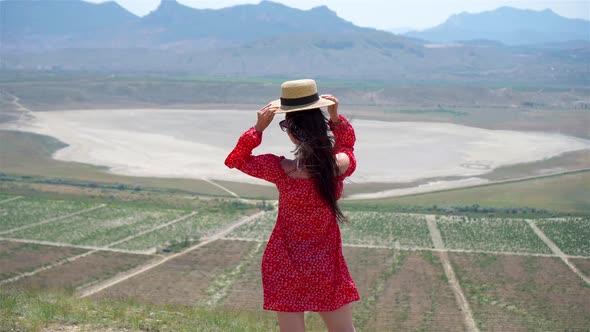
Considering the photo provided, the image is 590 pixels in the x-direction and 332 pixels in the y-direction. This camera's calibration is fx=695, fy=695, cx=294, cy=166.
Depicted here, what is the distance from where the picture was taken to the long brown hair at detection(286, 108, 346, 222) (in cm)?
375

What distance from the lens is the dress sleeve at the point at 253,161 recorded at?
3.84 m

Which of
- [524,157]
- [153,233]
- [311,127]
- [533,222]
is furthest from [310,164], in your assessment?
[524,157]

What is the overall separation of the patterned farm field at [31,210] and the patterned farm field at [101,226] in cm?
102

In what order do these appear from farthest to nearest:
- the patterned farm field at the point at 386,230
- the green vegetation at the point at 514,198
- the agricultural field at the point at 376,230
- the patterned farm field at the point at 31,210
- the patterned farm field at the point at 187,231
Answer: the green vegetation at the point at 514,198 < the patterned farm field at the point at 31,210 < the patterned farm field at the point at 187,231 < the agricultural field at the point at 376,230 < the patterned farm field at the point at 386,230

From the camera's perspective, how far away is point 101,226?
2734 centimetres

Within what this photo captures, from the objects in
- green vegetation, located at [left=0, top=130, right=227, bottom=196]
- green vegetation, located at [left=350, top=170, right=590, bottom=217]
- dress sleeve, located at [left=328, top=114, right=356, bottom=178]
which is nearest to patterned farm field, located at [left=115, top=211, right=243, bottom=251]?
green vegetation, located at [left=0, top=130, right=227, bottom=196]

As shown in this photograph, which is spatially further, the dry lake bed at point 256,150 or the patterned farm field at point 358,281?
the dry lake bed at point 256,150

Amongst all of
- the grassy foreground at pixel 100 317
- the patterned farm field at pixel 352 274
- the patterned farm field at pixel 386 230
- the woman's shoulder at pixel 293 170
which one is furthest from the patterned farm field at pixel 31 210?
the woman's shoulder at pixel 293 170

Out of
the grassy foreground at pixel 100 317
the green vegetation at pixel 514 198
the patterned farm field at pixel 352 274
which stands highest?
the grassy foreground at pixel 100 317

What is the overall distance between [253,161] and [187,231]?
912 inches

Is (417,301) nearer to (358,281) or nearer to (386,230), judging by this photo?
(358,281)

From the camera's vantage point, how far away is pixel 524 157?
45688 millimetres

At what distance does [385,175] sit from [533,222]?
13.0 meters

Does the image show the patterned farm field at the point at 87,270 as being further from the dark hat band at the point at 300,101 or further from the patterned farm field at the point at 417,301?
the dark hat band at the point at 300,101
